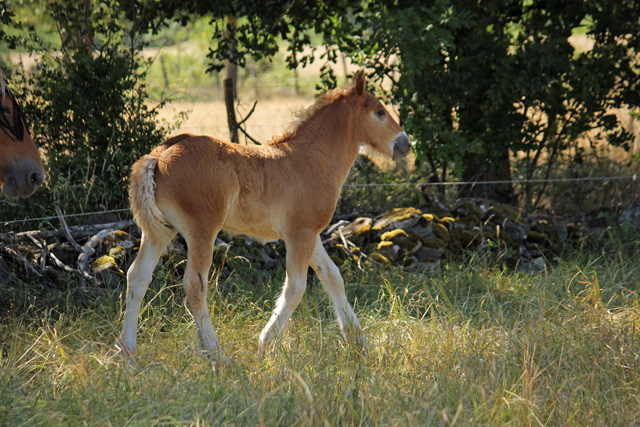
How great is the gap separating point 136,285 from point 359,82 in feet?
6.79

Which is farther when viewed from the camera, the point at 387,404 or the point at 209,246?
the point at 209,246

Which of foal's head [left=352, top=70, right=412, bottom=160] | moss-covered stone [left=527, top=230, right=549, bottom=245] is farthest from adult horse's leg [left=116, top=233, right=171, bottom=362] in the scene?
moss-covered stone [left=527, top=230, right=549, bottom=245]

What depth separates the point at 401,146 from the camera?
15.5ft

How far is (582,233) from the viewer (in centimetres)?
696

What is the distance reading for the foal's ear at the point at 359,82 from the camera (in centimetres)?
456

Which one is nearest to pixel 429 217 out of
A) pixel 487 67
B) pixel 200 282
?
pixel 487 67

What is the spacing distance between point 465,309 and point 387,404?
1842mm

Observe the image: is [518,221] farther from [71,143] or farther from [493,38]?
[71,143]

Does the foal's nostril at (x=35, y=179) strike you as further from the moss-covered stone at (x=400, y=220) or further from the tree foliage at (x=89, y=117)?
the moss-covered stone at (x=400, y=220)

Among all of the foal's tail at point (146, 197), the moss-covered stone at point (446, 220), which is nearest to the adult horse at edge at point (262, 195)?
the foal's tail at point (146, 197)

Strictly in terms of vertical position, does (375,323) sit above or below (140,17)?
below

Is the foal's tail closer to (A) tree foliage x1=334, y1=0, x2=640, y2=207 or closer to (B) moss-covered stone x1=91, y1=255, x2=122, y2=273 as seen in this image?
(B) moss-covered stone x1=91, y1=255, x2=122, y2=273

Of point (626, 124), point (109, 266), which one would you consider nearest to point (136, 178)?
point (109, 266)

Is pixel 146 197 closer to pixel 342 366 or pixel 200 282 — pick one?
pixel 200 282
